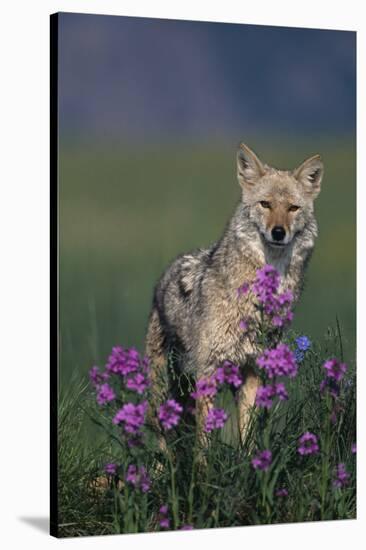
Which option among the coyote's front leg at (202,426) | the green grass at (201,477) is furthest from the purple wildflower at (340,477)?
the coyote's front leg at (202,426)

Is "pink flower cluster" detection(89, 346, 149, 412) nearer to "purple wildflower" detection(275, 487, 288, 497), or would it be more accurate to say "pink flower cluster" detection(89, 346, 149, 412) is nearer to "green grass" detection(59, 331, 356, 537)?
"green grass" detection(59, 331, 356, 537)

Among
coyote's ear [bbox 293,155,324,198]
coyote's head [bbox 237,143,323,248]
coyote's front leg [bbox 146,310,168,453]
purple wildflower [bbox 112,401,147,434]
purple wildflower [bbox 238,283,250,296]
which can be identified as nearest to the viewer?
purple wildflower [bbox 112,401,147,434]

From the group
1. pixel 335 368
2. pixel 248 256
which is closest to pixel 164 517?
pixel 335 368

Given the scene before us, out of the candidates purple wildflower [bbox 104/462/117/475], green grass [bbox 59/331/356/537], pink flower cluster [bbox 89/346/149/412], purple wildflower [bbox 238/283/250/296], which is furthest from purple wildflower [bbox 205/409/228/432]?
purple wildflower [bbox 238/283/250/296]

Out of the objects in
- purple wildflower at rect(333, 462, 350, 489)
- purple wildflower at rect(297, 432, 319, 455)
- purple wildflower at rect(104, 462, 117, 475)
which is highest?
purple wildflower at rect(297, 432, 319, 455)

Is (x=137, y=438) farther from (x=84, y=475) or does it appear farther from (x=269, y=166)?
(x=269, y=166)

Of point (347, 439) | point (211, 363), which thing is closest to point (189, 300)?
point (211, 363)

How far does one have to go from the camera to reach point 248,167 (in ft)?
34.5

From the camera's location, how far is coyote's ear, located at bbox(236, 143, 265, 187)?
1045cm

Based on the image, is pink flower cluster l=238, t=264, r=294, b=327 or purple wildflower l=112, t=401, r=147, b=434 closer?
purple wildflower l=112, t=401, r=147, b=434

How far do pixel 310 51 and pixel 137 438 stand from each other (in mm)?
3342

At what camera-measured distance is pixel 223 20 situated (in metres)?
10.4

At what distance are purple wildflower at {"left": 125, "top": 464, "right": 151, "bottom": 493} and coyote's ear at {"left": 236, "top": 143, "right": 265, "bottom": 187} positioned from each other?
2.39 metres

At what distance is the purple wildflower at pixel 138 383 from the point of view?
921 centimetres
